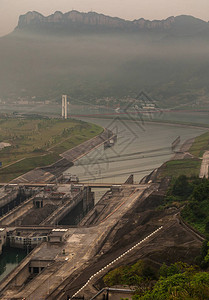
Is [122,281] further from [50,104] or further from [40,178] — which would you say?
[50,104]

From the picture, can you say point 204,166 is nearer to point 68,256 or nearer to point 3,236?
point 3,236

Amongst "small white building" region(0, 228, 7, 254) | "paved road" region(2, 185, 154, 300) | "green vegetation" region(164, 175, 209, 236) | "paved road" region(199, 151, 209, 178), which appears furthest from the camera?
"paved road" region(199, 151, 209, 178)

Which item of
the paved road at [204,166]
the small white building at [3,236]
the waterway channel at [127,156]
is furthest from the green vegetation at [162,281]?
the paved road at [204,166]

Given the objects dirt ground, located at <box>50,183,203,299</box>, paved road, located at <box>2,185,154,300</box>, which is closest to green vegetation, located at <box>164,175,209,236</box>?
dirt ground, located at <box>50,183,203,299</box>

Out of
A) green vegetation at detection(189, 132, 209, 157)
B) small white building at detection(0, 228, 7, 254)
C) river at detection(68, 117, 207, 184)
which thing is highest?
green vegetation at detection(189, 132, 209, 157)

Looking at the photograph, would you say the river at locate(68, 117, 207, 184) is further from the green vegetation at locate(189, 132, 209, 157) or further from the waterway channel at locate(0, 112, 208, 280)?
the green vegetation at locate(189, 132, 209, 157)

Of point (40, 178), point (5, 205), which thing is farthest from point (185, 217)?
point (40, 178)

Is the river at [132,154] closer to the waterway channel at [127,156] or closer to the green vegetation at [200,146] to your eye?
the waterway channel at [127,156]

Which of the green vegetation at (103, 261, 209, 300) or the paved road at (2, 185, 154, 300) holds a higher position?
the green vegetation at (103, 261, 209, 300)
